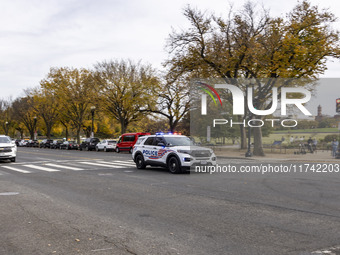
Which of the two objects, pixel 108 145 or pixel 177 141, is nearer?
pixel 177 141

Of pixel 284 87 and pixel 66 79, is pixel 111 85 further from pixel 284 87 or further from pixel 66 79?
pixel 284 87

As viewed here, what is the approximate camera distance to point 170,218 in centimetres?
764

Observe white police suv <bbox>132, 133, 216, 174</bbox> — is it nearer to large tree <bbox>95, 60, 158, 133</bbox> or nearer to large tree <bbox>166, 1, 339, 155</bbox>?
large tree <bbox>166, 1, 339, 155</bbox>

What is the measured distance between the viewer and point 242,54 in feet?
101

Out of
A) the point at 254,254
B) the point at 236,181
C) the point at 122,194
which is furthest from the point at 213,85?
the point at 254,254

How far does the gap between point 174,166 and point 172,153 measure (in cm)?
59

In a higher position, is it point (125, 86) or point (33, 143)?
point (125, 86)

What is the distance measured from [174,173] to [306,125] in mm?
16375

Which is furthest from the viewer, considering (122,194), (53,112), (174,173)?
(53,112)

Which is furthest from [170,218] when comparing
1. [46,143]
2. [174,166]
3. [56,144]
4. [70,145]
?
[46,143]

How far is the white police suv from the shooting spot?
16375mm

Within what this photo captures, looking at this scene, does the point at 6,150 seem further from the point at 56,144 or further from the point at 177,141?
the point at 56,144

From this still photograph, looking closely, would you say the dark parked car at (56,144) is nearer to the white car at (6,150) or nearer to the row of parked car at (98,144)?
→ the row of parked car at (98,144)

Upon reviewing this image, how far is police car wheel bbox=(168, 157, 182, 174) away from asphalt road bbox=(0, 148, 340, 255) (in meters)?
3.15
